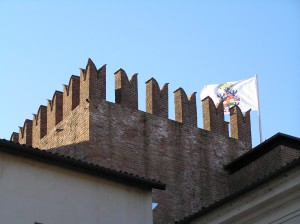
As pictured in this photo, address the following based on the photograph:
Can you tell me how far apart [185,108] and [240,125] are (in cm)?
226

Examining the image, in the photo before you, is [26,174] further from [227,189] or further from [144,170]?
[227,189]

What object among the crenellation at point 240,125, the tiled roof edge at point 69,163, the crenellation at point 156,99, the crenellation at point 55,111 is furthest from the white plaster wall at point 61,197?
the crenellation at point 240,125

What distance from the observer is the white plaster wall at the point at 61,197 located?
1903cm

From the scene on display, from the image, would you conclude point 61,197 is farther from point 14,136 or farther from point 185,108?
point 14,136

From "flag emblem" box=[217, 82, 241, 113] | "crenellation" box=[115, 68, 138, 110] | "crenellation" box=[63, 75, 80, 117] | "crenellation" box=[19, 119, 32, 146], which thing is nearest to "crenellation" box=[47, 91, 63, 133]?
"crenellation" box=[63, 75, 80, 117]

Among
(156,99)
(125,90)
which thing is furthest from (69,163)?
(156,99)

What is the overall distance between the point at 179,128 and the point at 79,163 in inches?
424

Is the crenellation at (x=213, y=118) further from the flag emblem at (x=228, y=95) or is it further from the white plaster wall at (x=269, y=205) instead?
the white plaster wall at (x=269, y=205)

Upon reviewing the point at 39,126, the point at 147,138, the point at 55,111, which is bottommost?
the point at 147,138

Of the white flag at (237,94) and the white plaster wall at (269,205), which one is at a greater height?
the white flag at (237,94)

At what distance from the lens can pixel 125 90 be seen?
98.5 feet

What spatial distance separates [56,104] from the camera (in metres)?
31.0

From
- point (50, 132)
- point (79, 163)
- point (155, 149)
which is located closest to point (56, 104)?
point (50, 132)

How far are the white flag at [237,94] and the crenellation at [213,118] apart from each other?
4.30 ft
